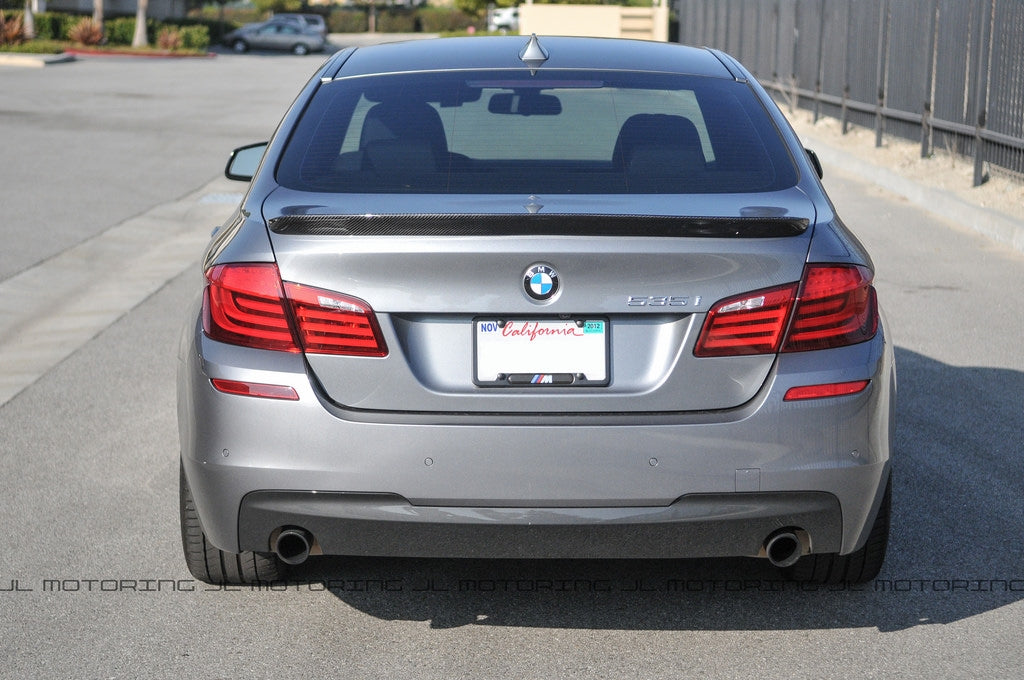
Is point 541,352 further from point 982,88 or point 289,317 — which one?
point 982,88

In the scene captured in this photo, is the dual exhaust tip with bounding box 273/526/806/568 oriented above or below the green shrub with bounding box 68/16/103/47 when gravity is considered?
below

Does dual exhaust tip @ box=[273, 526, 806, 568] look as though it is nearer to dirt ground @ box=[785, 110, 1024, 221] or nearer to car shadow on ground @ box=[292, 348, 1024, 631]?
car shadow on ground @ box=[292, 348, 1024, 631]

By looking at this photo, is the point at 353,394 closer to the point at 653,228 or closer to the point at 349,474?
the point at 349,474

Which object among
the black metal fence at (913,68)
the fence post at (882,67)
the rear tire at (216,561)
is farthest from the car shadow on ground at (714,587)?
the fence post at (882,67)

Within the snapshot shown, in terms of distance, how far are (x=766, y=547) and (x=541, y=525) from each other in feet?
2.00

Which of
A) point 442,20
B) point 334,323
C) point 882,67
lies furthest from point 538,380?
point 442,20

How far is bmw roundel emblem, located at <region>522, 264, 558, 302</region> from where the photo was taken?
3.46 metres

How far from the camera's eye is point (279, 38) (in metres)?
64.2

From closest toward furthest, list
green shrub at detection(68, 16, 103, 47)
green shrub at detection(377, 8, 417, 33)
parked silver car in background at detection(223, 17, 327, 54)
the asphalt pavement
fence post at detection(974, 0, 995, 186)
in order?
the asphalt pavement < fence post at detection(974, 0, 995, 186) < green shrub at detection(68, 16, 103, 47) < parked silver car in background at detection(223, 17, 327, 54) < green shrub at detection(377, 8, 417, 33)

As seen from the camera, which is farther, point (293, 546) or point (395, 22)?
point (395, 22)

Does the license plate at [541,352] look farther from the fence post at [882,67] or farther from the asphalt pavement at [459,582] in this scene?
the fence post at [882,67]

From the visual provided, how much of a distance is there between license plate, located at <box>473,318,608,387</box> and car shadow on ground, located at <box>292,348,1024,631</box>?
0.91m

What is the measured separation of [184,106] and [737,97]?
23516 mm

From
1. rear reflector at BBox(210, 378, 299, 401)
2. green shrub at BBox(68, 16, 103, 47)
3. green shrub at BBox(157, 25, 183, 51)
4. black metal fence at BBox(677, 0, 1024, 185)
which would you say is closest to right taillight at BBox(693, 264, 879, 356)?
rear reflector at BBox(210, 378, 299, 401)
